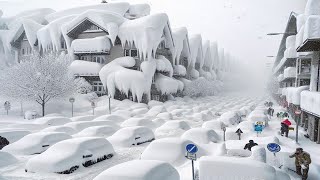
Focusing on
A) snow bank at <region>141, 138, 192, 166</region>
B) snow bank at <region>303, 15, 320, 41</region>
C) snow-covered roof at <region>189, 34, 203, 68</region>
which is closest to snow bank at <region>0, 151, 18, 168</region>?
snow bank at <region>141, 138, 192, 166</region>

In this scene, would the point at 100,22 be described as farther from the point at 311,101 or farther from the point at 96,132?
the point at 311,101

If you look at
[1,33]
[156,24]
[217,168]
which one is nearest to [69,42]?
[156,24]

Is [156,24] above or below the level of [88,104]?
above

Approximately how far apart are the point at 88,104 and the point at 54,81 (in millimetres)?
7501

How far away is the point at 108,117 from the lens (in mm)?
27297

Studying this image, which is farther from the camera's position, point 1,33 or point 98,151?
point 1,33

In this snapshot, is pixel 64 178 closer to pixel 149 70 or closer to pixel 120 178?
pixel 120 178

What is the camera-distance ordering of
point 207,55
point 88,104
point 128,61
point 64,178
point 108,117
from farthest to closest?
point 207,55 < point 128,61 < point 88,104 < point 108,117 < point 64,178

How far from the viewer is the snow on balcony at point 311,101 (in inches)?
719

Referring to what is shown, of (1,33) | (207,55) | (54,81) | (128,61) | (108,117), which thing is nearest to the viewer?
(108,117)

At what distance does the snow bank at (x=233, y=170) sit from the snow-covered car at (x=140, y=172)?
3.77ft

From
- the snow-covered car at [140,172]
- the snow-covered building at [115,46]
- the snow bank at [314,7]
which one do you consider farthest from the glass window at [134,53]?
the snow-covered car at [140,172]

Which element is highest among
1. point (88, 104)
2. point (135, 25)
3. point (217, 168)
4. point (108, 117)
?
point (135, 25)

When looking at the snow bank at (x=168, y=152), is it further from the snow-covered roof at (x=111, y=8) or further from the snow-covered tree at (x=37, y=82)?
the snow-covered roof at (x=111, y=8)
